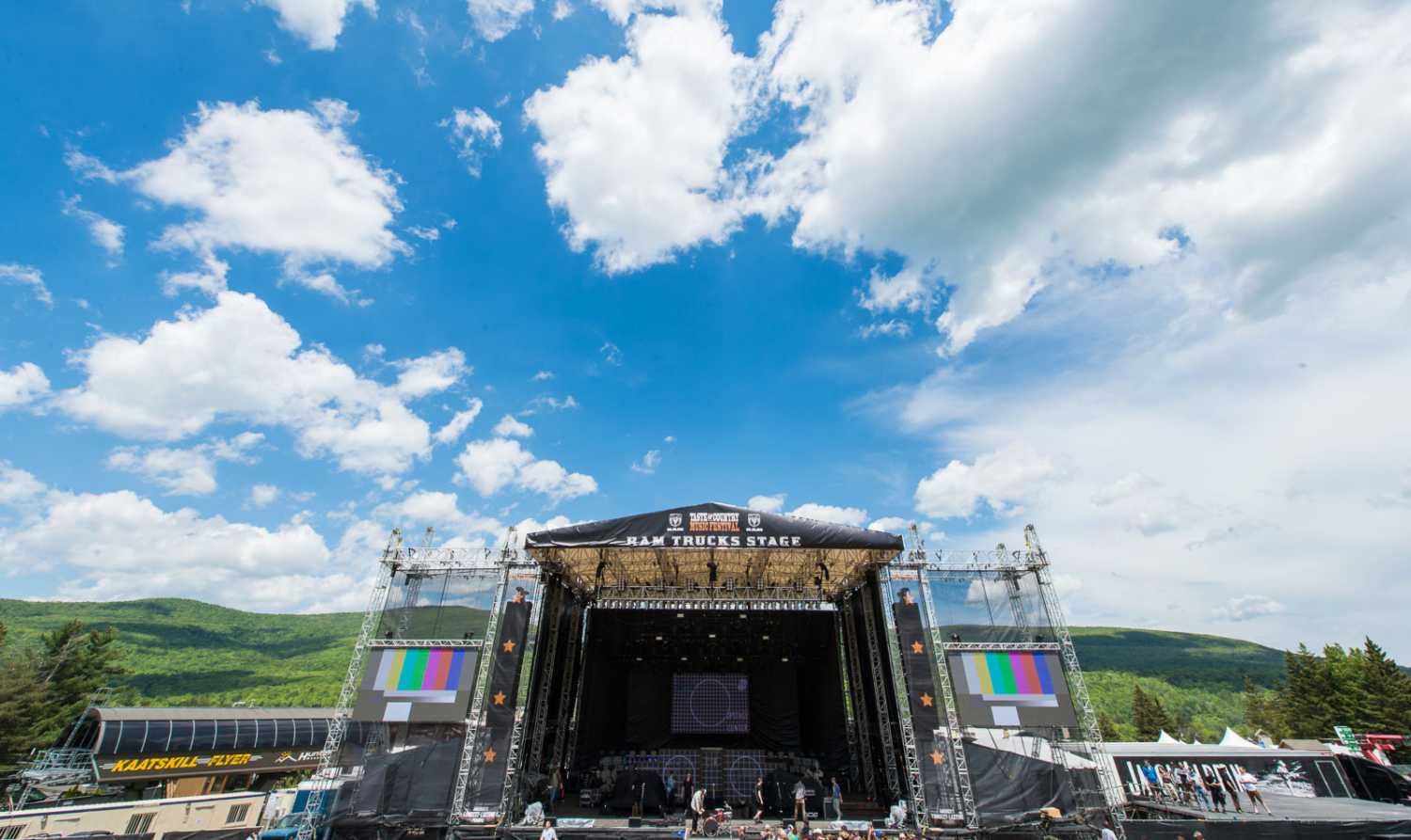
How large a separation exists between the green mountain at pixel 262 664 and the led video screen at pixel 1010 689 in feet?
163

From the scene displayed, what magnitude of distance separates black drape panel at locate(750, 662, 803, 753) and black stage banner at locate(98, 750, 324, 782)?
15.5 meters

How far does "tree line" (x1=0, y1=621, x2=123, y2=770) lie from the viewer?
2395 centimetres

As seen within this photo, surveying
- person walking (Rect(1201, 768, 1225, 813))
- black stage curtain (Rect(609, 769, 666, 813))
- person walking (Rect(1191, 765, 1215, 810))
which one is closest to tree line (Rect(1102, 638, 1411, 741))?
person walking (Rect(1191, 765, 1215, 810))

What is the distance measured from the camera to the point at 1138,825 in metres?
13.2

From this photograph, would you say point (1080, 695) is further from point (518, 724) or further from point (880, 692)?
point (518, 724)

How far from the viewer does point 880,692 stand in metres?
17.6

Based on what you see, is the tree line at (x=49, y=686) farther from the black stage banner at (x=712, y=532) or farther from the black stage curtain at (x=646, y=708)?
the black stage banner at (x=712, y=532)

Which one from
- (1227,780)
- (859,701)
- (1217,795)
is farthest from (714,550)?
(1227,780)

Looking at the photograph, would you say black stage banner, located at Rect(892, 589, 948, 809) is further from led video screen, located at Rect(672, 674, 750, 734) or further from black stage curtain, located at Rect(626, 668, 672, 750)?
black stage curtain, located at Rect(626, 668, 672, 750)

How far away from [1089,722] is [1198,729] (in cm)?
6536

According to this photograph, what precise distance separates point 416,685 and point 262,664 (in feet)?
207

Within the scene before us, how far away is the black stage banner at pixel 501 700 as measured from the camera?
13930 millimetres

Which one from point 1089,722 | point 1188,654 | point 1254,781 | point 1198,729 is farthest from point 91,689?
point 1188,654

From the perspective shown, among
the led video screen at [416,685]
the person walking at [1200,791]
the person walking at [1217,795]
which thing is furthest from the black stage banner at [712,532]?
the person walking at [1200,791]
